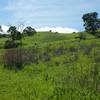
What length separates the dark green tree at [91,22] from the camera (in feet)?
356

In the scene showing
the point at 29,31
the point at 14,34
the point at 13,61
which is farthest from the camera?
the point at 29,31

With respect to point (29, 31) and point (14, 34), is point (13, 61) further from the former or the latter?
point (29, 31)

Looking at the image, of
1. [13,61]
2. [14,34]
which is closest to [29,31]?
[14,34]

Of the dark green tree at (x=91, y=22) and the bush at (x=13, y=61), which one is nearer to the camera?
the bush at (x=13, y=61)

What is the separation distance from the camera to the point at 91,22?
10900 centimetres

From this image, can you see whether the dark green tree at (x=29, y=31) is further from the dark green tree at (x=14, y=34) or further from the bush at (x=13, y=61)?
the bush at (x=13, y=61)

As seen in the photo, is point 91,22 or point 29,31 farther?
point 29,31

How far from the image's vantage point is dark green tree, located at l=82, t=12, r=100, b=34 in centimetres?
10856

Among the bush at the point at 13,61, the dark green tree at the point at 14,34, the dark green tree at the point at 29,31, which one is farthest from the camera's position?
the dark green tree at the point at 29,31

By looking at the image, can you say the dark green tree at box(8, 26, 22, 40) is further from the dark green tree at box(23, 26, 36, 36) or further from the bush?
the bush

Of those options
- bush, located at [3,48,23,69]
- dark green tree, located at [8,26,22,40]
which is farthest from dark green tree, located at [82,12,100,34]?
bush, located at [3,48,23,69]

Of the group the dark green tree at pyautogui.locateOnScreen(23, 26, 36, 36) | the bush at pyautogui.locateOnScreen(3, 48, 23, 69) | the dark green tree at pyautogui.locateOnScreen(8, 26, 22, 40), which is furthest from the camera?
the dark green tree at pyautogui.locateOnScreen(23, 26, 36, 36)

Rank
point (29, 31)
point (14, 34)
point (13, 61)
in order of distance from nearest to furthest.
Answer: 1. point (13, 61)
2. point (14, 34)
3. point (29, 31)

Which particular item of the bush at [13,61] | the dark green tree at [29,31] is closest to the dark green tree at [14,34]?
the dark green tree at [29,31]
